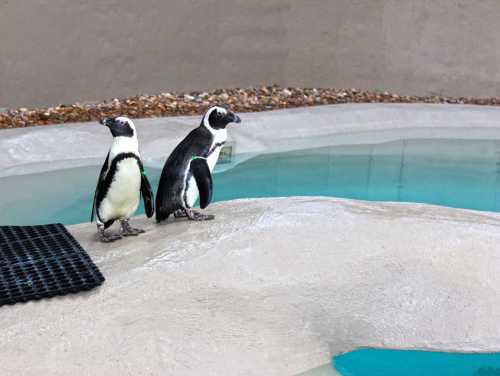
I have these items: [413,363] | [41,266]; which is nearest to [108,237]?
[41,266]

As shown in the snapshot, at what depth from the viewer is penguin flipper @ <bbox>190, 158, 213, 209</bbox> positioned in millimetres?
2760

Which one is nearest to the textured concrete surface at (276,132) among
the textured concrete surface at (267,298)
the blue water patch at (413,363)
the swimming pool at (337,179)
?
the swimming pool at (337,179)

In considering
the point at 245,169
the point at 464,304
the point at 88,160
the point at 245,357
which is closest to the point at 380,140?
the point at 245,169

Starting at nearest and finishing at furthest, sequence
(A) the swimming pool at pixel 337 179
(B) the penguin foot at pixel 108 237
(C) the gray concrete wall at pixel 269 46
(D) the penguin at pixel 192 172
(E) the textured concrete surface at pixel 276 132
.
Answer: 1. (B) the penguin foot at pixel 108 237
2. (D) the penguin at pixel 192 172
3. (A) the swimming pool at pixel 337 179
4. (E) the textured concrete surface at pixel 276 132
5. (C) the gray concrete wall at pixel 269 46

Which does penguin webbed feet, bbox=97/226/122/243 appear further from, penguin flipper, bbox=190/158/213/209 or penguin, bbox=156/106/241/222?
penguin flipper, bbox=190/158/213/209

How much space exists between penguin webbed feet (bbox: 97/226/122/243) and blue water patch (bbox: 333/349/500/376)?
2.92ft

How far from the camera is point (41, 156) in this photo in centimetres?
476

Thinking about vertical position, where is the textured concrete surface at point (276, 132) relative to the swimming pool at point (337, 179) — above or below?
above

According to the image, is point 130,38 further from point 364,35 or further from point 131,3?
point 364,35

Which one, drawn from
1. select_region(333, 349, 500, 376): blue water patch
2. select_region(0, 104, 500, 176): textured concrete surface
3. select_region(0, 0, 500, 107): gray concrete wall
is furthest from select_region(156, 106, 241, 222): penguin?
select_region(0, 0, 500, 107): gray concrete wall

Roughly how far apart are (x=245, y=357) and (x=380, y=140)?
383 cm

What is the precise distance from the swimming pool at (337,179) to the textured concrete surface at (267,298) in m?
1.38

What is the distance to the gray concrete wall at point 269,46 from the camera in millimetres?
6477

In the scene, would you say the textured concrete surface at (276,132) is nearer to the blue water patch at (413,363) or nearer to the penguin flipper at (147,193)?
the penguin flipper at (147,193)
